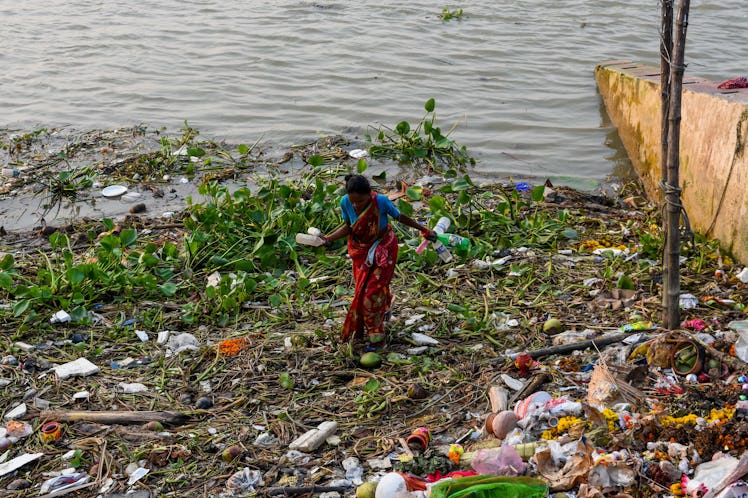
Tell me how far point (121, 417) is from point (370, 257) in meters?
1.52

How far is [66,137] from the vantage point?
28.3 ft

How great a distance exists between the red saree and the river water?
366cm

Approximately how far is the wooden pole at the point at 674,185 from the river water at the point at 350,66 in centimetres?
355

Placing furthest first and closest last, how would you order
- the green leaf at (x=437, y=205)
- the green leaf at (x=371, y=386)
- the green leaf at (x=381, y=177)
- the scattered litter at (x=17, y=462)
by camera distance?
the green leaf at (x=381, y=177) → the green leaf at (x=437, y=205) → the green leaf at (x=371, y=386) → the scattered litter at (x=17, y=462)

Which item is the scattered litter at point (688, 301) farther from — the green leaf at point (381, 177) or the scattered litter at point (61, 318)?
the scattered litter at point (61, 318)

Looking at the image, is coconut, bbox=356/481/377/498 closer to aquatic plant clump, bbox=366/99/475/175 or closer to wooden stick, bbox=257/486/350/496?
wooden stick, bbox=257/486/350/496

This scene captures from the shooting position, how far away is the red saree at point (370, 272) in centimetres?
424

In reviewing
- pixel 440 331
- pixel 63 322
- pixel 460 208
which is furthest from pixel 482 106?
pixel 63 322

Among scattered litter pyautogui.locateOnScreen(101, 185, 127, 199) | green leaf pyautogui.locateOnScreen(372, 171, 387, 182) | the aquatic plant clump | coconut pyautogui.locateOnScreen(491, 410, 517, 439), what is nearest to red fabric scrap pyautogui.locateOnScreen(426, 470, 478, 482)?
coconut pyautogui.locateOnScreen(491, 410, 517, 439)

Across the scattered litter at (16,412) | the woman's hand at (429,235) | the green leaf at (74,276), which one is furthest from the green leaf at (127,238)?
the woman's hand at (429,235)

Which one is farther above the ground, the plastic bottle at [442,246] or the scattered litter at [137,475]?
the plastic bottle at [442,246]

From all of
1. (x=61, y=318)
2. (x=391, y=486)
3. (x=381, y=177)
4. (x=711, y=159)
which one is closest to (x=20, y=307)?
(x=61, y=318)

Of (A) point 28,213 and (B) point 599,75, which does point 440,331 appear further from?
(B) point 599,75

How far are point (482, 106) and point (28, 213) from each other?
5285mm
